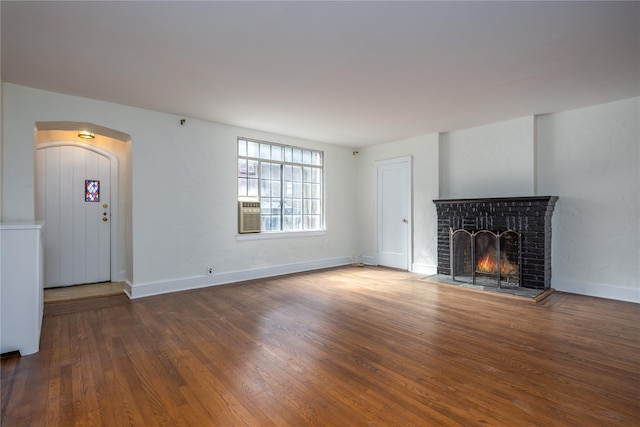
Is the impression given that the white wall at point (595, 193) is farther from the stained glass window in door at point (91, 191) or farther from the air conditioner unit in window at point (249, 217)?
the stained glass window in door at point (91, 191)

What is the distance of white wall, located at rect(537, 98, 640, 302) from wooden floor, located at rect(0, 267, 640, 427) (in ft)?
1.42

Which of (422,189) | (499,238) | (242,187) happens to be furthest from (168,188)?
(499,238)

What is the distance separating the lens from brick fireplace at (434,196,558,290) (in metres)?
4.22

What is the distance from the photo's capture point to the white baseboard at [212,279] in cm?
412

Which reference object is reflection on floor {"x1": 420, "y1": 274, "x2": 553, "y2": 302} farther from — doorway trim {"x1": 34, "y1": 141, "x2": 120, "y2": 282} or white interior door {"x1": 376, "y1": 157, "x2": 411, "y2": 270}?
doorway trim {"x1": 34, "y1": 141, "x2": 120, "y2": 282}

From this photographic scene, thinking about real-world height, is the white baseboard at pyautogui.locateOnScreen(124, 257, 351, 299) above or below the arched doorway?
below

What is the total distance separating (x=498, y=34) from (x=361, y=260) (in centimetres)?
505

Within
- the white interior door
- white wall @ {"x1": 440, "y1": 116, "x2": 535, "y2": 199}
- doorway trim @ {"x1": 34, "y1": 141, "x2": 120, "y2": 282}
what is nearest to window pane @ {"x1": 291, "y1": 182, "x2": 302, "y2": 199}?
the white interior door

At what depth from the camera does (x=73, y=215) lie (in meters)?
4.64

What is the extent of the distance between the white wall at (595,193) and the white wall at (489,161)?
22cm

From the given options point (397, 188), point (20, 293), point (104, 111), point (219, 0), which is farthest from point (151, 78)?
point (397, 188)

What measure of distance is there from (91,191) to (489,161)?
20.7ft

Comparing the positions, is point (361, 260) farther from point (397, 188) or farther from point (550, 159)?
point (550, 159)

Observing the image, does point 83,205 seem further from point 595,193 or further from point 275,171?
point 595,193
